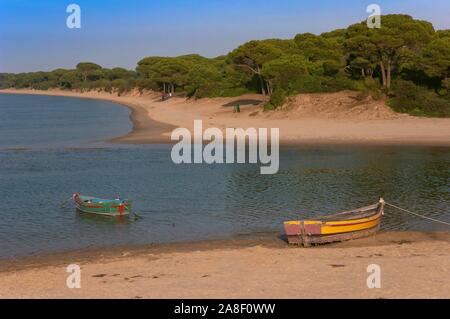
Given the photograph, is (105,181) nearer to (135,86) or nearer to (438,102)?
(438,102)

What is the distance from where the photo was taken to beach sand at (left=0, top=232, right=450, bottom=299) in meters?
15.2

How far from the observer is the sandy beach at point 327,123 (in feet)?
167

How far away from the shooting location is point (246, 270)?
58.2 ft

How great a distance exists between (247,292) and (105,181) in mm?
22370

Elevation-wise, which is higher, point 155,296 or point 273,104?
point 273,104

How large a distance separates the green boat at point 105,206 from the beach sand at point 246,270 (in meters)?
4.96

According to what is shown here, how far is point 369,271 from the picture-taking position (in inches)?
659

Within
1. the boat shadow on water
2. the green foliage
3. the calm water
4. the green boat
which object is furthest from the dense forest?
the boat shadow on water

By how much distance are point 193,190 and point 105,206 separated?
22.8 feet

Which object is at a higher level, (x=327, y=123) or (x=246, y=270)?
(x=327, y=123)

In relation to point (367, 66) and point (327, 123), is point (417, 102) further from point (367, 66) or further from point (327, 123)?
point (367, 66)

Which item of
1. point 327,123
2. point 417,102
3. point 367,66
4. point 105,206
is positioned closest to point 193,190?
point 105,206

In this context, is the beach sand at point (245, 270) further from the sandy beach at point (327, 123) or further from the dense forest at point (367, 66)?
the dense forest at point (367, 66)

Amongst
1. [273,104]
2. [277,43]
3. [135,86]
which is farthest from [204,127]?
[135,86]
